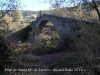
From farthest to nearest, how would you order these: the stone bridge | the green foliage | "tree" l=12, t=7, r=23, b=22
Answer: the stone bridge < "tree" l=12, t=7, r=23, b=22 < the green foliage

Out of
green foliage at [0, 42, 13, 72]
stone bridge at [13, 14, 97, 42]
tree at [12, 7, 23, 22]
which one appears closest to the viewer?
green foliage at [0, 42, 13, 72]

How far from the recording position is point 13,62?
622 centimetres

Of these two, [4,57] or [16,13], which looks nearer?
[4,57]

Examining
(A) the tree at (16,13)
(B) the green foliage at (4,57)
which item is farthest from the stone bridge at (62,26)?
(B) the green foliage at (4,57)

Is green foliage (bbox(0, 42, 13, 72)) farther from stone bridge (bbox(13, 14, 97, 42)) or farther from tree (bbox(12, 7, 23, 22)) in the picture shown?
stone bridge (bbox(13, 14, 97, 42))

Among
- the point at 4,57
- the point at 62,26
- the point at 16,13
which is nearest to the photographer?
the point at 4,57

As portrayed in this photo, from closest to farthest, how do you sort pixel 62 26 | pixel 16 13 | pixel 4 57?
pixel 4 57 → pixel 16 13 → pixel 62 26

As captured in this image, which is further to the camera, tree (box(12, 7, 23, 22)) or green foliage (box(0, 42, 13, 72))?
tree (box(12, 7, 23, 22))

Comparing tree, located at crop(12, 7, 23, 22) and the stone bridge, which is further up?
tree, located at crop(12, 7, 23, 22)

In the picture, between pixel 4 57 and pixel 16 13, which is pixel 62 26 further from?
pixel 4 57

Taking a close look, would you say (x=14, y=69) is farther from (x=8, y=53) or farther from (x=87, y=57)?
(x=87, y=57)

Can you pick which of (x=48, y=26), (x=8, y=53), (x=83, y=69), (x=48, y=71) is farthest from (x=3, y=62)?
(x=48, y=26)

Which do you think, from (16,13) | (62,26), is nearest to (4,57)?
(16,13)

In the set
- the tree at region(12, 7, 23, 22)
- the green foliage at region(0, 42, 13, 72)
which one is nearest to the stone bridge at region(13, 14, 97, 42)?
the tree at region(12, 7, 23, 22)
